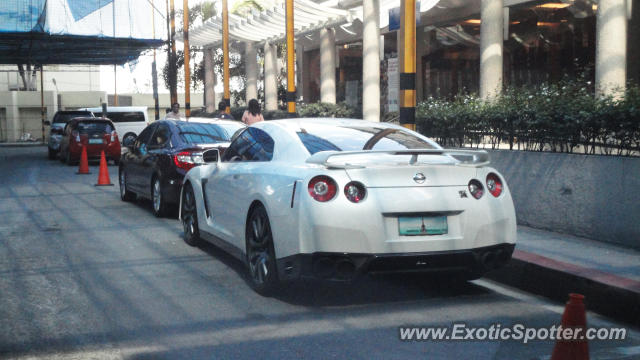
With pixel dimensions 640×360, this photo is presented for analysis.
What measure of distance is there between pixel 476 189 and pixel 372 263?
3.55ft

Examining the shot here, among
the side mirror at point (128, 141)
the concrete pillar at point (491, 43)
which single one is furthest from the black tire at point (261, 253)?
the concrete pillar at point (491, 43)

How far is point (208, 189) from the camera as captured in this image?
8.36 m

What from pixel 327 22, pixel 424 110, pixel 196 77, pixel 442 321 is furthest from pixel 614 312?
pixel 196 77

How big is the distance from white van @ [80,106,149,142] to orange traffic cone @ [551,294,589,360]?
30.1 m

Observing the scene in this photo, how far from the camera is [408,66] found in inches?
442

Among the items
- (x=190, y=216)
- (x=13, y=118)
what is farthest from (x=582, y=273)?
(x=13, y=118)

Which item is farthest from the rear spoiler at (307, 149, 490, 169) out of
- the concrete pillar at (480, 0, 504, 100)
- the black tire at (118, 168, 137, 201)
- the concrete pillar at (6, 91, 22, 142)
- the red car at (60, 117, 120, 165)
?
the concrete pillar at (6, 91, 22, 142)

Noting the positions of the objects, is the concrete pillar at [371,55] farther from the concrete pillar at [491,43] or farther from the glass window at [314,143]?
the glass window at [314,143]

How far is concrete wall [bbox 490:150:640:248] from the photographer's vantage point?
8062mm

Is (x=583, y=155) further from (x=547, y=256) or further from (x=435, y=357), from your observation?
(x=435, y=357)

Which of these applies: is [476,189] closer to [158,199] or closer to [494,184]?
[494,184]

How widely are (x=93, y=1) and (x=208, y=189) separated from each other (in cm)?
2444

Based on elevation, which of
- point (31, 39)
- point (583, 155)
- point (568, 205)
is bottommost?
point (568, 205)

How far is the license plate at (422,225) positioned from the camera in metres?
5.91
